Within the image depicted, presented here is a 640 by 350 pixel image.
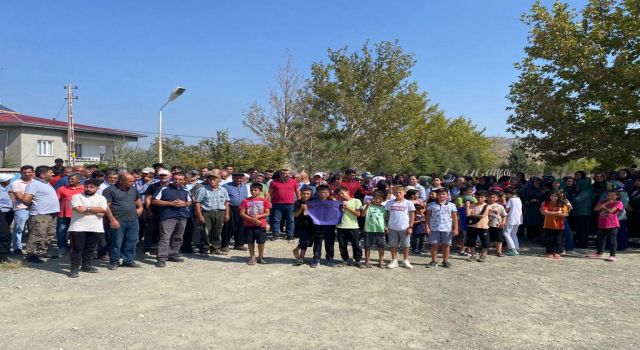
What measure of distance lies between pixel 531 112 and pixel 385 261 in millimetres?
8888

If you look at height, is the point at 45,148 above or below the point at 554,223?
above

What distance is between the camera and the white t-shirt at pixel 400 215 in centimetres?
808

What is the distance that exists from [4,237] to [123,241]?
199cm

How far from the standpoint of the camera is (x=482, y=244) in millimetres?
8773

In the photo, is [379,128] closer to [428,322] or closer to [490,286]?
[490,286]

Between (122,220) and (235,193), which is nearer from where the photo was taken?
(122,220)

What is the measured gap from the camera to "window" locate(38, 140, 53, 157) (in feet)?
111

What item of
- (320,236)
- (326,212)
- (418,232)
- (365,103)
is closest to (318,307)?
(320,236)

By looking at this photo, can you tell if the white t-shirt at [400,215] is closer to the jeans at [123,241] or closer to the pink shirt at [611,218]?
the pink shirt at [611,218]

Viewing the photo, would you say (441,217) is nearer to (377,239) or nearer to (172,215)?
(377,239)

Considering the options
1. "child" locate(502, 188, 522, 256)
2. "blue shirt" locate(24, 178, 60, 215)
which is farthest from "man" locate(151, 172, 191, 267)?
"child" locate(502, 188, 522, 256)

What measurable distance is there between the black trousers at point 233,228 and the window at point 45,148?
30596mm

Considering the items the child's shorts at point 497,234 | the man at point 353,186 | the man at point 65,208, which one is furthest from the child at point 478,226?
the man at point 65,208

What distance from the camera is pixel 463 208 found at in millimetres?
9320
